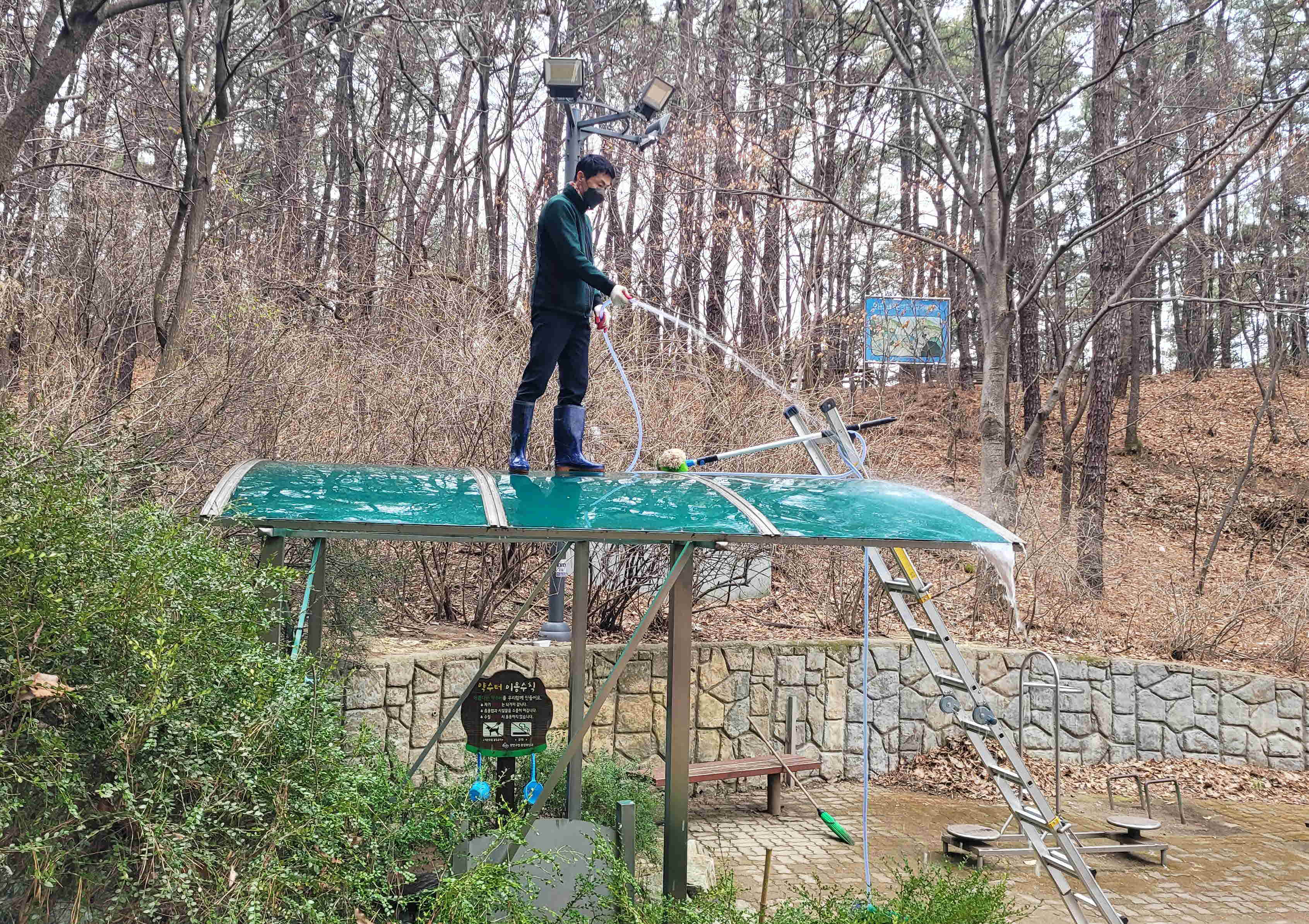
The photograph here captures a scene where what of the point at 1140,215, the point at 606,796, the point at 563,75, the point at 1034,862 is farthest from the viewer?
the point at 1140,215

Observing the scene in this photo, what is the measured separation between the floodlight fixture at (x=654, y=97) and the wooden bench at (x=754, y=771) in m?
5.18

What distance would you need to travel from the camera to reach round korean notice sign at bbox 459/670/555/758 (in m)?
4.93

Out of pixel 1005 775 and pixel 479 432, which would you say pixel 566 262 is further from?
pixel 479 432

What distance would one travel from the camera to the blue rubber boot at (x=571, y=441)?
5.79 metres

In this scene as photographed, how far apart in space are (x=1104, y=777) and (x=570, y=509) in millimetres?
7210

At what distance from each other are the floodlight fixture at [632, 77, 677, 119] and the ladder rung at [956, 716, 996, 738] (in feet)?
17.0

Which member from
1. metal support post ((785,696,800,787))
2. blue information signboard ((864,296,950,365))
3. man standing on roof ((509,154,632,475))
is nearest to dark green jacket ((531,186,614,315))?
man standing on roof ((509,154,632,475))

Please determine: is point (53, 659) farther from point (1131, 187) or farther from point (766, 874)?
point (1131, 187)

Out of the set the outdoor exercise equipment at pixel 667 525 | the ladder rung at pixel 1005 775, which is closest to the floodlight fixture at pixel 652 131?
the outdoor exercise equipment at pixel 667 525

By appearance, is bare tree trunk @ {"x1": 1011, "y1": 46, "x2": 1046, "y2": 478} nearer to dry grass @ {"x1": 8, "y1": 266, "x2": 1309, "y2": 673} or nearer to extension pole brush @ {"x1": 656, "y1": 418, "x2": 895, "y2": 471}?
dry grass @ {"x1": 8, "y1": 266, "x2": 1309, "y2": 673}

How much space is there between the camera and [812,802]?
811cm

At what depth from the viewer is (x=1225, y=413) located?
73.0ft

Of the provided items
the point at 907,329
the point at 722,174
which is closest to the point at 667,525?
the point at 907,329

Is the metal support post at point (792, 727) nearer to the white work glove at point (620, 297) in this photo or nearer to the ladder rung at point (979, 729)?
the ladder rung at point (979, 729)
